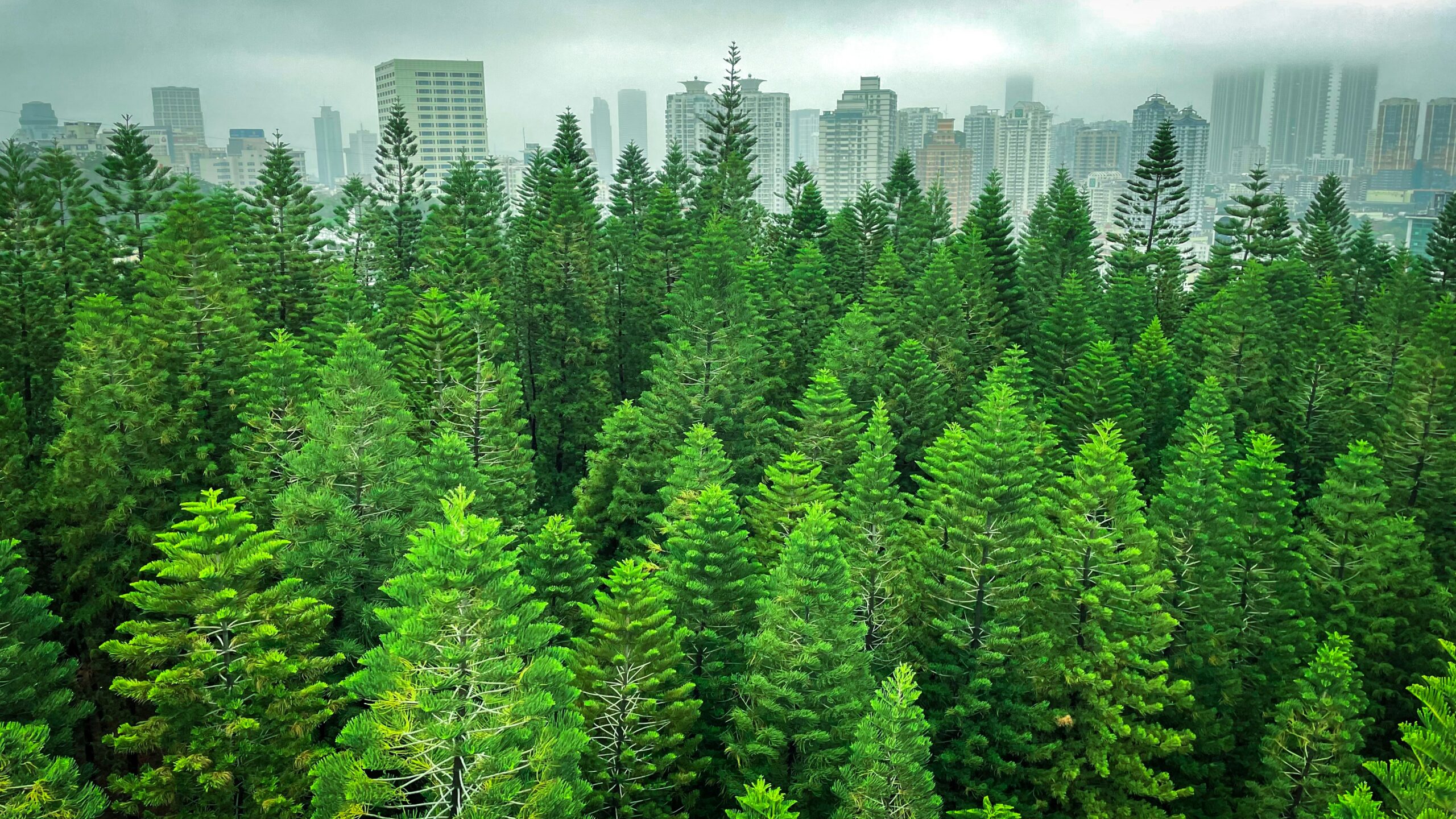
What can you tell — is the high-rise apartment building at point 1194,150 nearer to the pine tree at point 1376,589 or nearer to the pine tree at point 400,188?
the pine tree at point 400,188

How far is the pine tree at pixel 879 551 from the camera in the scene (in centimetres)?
2609

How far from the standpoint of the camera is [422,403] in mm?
33781

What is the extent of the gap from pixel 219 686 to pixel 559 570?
7865mm

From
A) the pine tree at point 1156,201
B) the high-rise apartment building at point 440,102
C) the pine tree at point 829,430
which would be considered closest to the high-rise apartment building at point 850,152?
the high-rise apartment building at point 440,102

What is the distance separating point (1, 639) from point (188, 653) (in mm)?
4661

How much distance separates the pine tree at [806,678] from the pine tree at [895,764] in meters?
2.33

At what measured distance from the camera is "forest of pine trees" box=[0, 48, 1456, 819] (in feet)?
61.1

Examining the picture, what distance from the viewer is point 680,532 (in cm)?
2639

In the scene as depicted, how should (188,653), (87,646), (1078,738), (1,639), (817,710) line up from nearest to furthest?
(188,653), (1,639), (817,710), (1078,738), (87,646)

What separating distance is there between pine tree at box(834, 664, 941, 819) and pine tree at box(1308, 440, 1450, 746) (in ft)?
57.4

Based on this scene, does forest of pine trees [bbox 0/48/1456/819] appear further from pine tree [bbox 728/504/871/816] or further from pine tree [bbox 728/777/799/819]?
pine tree [bbox 728/777/799/819]

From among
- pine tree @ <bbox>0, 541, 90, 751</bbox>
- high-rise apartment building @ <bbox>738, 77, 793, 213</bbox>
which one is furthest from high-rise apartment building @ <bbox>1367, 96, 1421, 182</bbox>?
pine tree @ <bbox>0, 541, 90, 751</bbox>

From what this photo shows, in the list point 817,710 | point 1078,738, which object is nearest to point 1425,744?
point 1078,738

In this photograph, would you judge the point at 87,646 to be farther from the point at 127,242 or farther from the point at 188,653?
the point at 127,242
